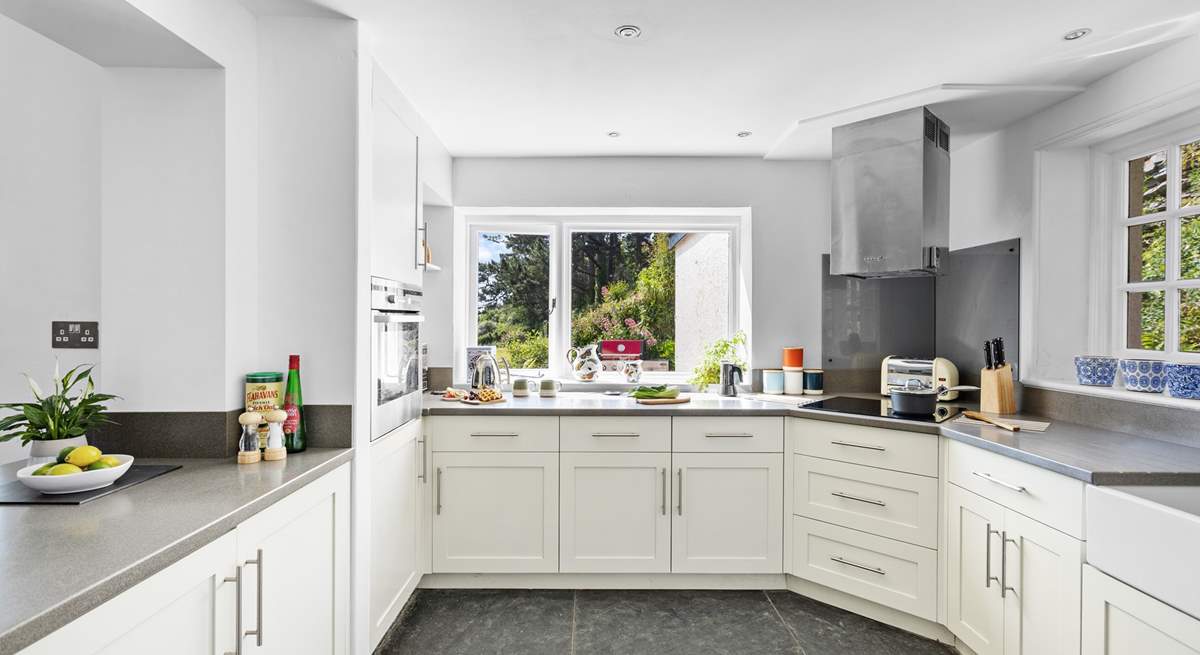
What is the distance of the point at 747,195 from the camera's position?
349cm

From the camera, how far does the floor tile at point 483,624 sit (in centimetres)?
231

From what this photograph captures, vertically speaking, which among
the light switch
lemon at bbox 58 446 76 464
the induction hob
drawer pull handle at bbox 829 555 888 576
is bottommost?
drawer pull handle at bbox 829 555 888 576

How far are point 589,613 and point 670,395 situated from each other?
1060 mm

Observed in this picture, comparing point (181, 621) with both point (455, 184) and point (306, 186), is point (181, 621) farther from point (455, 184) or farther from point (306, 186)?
point (455, 184)

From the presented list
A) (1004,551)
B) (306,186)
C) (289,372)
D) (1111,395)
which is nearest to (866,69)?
(1111,395)

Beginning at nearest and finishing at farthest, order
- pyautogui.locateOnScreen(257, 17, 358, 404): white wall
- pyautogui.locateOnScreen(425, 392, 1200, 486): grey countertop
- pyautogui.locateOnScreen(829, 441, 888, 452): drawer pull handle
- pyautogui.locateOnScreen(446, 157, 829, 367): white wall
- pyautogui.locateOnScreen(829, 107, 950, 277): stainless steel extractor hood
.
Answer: pyautogui.locateOnScreen(425, 392, 1200, 486): grey countertop < pyautogui.locateOnScreen(257, 17, 358, 404): white wall < pyautogui.locateOnScreen(829, 441, 888, 452): drawer pull handle < pyautogui.locateOnScreen(829, 107, 950, 277): stainless steel extractor hood < pyautogui.locateOnScreen(446, 157, 829, 367): white wall

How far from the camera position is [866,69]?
2.31m

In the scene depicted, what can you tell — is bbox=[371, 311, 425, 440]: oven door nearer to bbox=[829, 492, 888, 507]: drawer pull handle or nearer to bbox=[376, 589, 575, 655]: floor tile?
bbox=[376, 589, 575, 655]: floor tile

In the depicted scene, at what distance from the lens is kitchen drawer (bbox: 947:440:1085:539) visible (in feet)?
5.66

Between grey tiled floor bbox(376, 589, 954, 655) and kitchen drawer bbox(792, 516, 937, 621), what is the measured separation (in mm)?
133

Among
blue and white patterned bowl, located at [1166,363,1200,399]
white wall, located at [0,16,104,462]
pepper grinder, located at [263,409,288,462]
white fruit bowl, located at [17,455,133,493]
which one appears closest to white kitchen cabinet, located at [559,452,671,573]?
pepper grinder, located at [263,409,288,462]

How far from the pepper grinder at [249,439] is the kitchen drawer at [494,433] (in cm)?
103

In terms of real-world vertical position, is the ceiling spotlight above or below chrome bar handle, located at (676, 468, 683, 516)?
above

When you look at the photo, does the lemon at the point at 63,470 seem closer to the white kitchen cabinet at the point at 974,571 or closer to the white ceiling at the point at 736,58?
the white ceiling at the point at 736,58
